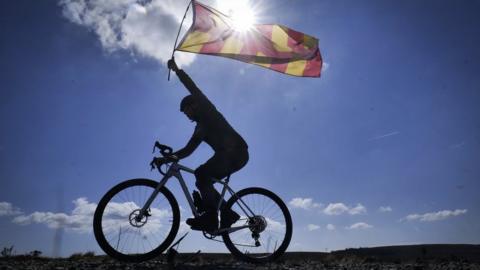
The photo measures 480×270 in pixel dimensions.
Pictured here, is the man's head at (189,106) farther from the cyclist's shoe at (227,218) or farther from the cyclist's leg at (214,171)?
the cyclist's shoe at (227,218)

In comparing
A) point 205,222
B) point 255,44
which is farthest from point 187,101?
point 255,44

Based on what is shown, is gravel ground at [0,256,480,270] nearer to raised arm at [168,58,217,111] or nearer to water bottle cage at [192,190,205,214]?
water bottle cage at [192,190,205,214]

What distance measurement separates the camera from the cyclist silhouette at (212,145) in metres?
6.30

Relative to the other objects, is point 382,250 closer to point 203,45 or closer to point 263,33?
point 263,33

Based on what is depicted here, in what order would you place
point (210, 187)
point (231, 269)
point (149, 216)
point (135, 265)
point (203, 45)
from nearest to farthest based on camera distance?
1. point (231, 269)
2. point (135, 265)
3. point (149, 216)
4. point (210, 187)
5. point (203, 45)

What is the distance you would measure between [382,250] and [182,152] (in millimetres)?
17136

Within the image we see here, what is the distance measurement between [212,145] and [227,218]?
1.31 metres

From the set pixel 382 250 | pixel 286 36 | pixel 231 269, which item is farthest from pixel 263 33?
pixel 382 250

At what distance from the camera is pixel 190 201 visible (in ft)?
20.4

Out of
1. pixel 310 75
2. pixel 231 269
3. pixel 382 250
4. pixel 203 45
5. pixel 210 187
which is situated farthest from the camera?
pixel 382 250

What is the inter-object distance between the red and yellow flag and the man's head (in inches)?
103

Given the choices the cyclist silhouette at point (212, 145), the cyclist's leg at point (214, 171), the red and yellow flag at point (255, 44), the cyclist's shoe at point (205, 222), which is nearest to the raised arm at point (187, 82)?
the cyclist silhouette at point (212, 145)

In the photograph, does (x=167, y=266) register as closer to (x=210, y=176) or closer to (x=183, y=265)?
(x=183, y=265)

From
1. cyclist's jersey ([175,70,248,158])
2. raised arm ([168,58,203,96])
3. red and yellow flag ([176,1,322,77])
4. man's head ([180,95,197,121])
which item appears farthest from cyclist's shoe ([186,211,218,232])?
red and yellow flag ([176,1,322,77])
